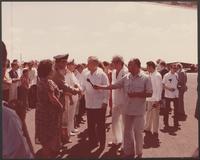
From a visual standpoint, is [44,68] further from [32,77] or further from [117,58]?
[32,77]

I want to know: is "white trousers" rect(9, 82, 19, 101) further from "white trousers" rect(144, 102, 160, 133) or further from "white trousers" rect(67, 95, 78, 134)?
"white trousers" rect(144, 102, 160, 133)

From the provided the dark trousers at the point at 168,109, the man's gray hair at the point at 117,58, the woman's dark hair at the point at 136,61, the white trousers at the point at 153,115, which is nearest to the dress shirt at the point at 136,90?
the woman's dark hair at the point at 136,61

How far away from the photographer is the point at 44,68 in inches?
244

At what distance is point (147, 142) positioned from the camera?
9.09 meters

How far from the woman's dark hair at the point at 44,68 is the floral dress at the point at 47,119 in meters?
0.09

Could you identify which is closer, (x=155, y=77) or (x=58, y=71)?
(x=58, y=71)

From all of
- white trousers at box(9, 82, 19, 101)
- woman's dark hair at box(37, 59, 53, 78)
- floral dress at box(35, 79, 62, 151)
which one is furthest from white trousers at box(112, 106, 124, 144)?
white trousers at box(9, 82, 19, 101)

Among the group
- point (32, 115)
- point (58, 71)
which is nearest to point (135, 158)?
point (58, 71)

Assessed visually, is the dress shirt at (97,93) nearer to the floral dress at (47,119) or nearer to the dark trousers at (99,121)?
the dark trousers at (99,121)

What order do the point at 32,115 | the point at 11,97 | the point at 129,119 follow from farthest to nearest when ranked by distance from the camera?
the point at 32,115 < the point at 11,97 < the point at 129,119

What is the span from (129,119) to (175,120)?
14.0 feet

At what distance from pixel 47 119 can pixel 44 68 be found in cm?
64

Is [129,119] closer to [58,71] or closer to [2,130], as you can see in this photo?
[58,71]

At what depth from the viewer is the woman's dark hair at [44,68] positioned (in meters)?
6.19
